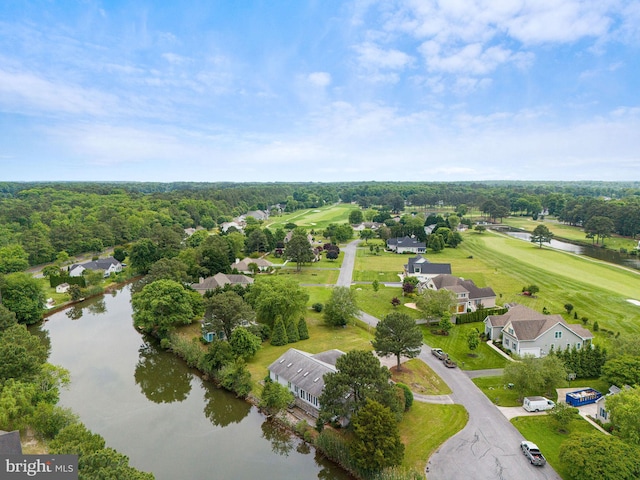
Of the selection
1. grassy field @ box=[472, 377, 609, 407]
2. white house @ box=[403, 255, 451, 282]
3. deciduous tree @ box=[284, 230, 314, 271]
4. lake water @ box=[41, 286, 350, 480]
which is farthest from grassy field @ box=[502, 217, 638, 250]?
lake water @ box=[41, 286, 350, 480]

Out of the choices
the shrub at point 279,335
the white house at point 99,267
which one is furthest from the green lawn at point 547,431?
the white house at point 99,267

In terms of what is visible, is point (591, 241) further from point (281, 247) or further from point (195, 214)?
point (195, 214)

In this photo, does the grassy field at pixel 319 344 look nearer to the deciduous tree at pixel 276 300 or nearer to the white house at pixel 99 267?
the deciduous tree at pixel 276 300

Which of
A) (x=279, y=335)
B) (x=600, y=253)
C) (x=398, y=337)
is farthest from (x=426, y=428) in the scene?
(x=600, y=253)

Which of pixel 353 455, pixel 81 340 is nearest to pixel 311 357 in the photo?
Result: pixel 353 455

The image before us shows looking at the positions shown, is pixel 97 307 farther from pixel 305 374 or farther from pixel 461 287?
pixel 461 287

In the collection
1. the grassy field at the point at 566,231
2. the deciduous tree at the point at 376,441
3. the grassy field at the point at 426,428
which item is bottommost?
the grassy field at the point at 566,231

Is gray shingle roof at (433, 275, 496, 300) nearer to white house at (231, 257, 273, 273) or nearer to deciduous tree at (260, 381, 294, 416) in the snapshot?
deciduous tree at (260, 381, 294, 416)

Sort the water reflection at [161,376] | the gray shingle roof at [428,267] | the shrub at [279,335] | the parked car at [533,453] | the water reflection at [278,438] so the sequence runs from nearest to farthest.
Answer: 1. the parked car at [533,453]
2. the water reflection at [278,438]
3. the water reflection at [161,376]
4. the shrub at [279,335]
5. the gray shingle roof at [428,267]
